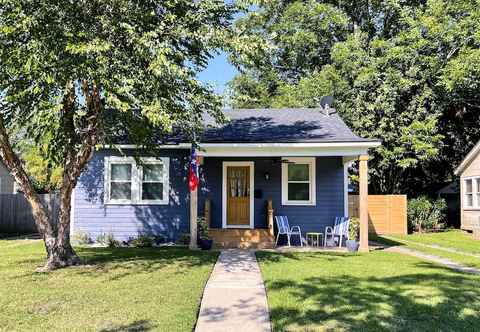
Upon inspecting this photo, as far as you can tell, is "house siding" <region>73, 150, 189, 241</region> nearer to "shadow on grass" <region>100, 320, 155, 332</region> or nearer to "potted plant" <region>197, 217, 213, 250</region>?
"potted plant" <region>197, 217, 213, 250</region>

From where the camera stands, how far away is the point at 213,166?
46.5 ft

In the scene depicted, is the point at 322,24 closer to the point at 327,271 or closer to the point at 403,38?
the point at 403,38

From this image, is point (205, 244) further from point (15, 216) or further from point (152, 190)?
point (15, 216)

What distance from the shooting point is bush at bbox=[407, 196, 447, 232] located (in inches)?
839

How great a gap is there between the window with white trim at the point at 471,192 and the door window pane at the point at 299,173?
10498 mm

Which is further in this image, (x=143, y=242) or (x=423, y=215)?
(x=423, y=215)

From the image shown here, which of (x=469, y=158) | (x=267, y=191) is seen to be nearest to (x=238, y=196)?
(x=267, y=191)

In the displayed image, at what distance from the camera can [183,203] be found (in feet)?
45.5

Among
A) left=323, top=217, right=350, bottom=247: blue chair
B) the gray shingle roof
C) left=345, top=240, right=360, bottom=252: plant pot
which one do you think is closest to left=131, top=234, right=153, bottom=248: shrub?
the gray shingle roof

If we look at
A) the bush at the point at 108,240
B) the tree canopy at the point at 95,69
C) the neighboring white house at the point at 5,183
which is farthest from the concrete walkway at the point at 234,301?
the neighboring white house at the point at 5,183

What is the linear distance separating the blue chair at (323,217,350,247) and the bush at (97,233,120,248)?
6.35m

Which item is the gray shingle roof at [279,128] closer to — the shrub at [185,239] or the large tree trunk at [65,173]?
the shrub at [185,239]

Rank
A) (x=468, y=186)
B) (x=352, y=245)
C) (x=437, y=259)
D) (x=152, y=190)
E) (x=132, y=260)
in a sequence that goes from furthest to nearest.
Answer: (x=468, y=186), (x=152, y=190), (x=352, y=245), (x=437, y=259), (x=132, y=260)

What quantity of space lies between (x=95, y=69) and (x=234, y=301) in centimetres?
447
